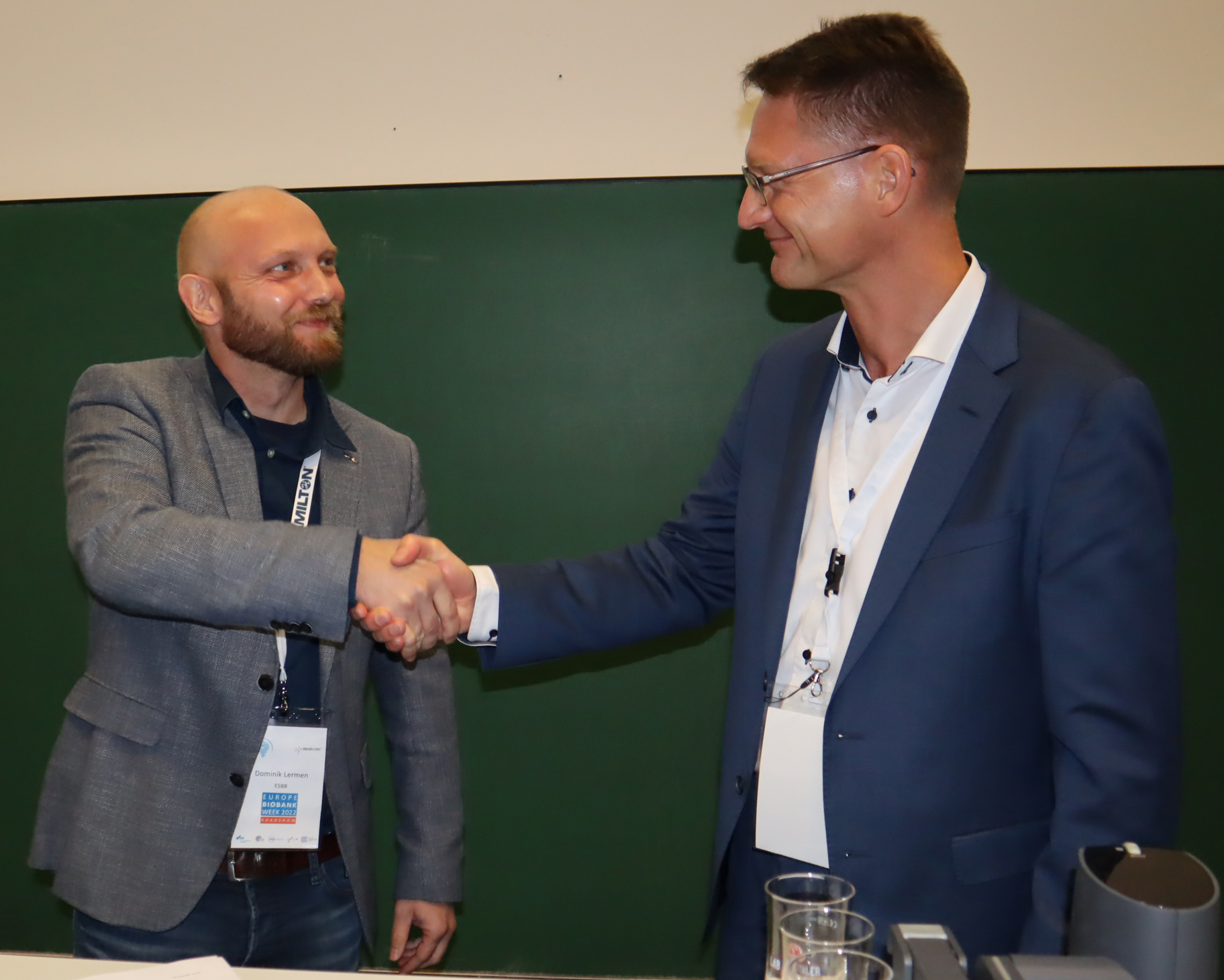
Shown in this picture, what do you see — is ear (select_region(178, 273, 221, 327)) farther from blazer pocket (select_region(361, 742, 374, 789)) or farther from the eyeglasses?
the eyeglasses

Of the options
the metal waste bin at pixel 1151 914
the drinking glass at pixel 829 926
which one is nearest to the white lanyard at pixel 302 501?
the drinking glass at pixel 829 926

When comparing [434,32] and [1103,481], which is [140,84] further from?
[1103,481]

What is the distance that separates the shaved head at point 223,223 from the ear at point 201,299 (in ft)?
0.08

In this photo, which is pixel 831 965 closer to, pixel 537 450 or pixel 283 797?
pixel 283 797

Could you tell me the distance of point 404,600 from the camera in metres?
2.09

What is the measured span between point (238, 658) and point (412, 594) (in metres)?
0.39

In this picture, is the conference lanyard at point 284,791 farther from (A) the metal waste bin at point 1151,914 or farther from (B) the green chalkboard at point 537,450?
(A) the metal waste bin at point 1151,914

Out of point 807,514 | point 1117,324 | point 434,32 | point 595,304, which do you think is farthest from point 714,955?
point 434,32

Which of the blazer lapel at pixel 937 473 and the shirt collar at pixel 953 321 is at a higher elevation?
the shirt collar at pixel 953 321

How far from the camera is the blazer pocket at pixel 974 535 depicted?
5.41 ft

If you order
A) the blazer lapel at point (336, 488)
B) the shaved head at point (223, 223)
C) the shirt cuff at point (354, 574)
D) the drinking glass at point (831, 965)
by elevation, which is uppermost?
the shaved head at point (223, 223)

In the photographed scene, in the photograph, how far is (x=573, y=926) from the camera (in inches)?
129

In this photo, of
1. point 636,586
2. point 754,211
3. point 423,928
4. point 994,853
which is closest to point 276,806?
point 423,928

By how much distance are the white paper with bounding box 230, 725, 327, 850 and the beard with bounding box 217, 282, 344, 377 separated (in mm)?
831
